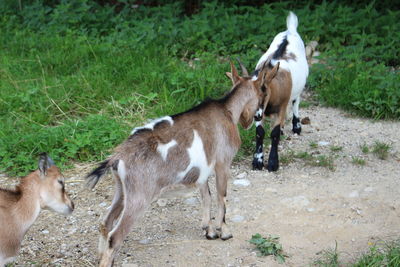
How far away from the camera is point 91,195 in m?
5.75

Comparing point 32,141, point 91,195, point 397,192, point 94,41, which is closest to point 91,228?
point 91,195

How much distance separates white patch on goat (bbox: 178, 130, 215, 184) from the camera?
15.1 feet

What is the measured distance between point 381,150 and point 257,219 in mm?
1902

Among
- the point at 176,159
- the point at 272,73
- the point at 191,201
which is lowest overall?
the point at 191,201

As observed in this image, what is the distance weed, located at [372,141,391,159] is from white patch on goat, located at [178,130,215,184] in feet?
7.91

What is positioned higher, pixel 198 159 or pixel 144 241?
pixel 198 159

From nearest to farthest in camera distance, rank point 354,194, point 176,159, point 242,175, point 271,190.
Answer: point 176,159 → point 354,194 → point 271,190 → point 242,175

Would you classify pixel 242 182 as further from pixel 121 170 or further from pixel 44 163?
pixel 44 163

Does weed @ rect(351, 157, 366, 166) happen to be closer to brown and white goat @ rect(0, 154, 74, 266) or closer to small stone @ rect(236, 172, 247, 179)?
small stone @ rect(236, 172, 247, 179)

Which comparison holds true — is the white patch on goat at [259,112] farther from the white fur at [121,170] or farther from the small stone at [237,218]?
the white fur at [121,170]

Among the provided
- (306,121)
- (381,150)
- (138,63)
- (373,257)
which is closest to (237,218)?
(373,257)

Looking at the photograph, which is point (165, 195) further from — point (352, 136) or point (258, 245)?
point (352, 136)

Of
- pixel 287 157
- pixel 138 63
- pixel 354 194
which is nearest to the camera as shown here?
pixel 354 194

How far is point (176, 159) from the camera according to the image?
4.50 meters
